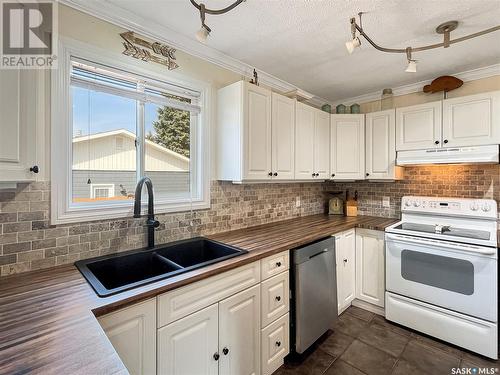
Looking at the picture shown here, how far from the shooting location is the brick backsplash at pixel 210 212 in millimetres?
1263

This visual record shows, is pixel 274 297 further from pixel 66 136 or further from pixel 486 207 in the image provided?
pixel 486 207

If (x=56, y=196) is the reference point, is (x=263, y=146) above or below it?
above

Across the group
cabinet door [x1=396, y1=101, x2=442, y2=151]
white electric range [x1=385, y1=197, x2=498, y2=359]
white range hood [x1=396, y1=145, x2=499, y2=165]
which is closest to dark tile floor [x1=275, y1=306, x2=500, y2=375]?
white electric range [x1=385, y1=197, x2=498, y2=359]

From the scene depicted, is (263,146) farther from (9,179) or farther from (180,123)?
(9,179)

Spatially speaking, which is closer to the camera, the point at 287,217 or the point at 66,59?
the point at 66,59

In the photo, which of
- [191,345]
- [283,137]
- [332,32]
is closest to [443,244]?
[283,137]

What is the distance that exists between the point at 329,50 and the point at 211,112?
1097 millimetres

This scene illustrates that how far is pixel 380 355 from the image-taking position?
6.35ft

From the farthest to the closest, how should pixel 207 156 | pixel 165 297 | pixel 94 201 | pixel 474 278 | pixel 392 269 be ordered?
pixel 392 269 < pixel 207 156 < pixel 474 278 < pixel 94 201 < pixel 165 297

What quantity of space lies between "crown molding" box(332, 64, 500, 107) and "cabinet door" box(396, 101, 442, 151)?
0.36 m

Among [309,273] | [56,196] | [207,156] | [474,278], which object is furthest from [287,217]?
[56,196]

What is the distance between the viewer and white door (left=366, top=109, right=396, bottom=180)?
273cm

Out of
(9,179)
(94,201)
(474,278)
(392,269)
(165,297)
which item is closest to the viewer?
(9,179)

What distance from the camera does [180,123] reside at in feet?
6.64
